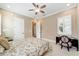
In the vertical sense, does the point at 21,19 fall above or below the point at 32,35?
above

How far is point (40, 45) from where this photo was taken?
2.31m

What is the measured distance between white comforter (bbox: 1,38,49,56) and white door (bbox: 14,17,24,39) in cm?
12

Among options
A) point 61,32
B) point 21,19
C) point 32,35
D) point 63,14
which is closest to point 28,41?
point 32,35

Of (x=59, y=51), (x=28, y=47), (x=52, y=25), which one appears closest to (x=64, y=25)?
(x=52, y=25)

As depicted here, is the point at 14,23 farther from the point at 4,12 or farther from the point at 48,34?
the point at 48,34

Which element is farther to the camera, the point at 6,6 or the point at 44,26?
the point at 44,26

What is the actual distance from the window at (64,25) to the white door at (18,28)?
82 cm

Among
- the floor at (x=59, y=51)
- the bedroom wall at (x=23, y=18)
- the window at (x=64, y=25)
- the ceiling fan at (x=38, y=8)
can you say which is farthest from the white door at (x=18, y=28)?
the window at (x=64, y=25)

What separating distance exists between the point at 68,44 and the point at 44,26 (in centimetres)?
66

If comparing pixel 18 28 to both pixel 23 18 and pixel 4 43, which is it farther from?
pixel 4 43

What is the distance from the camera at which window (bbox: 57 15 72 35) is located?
2.30 meters

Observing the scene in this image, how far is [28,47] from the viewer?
225 cm

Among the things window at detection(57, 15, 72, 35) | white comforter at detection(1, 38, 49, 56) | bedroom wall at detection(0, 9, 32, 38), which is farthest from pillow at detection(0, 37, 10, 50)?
window at detection(57, 15, 72, 35)

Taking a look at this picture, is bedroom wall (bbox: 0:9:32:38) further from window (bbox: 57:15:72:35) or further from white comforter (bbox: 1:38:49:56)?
window (bbox: 57:15:72:35)
